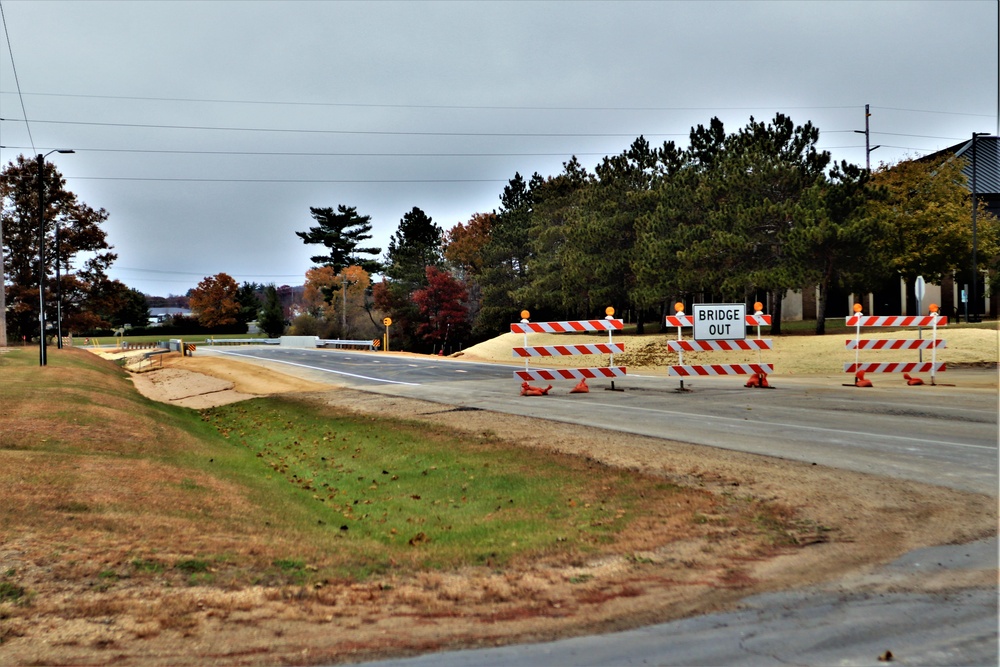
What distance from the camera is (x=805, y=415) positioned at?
46.8 ft

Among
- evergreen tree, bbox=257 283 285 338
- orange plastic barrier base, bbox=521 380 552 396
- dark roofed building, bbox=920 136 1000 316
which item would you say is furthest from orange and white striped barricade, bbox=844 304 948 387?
evergreen tree, bbox=257 283 285 338

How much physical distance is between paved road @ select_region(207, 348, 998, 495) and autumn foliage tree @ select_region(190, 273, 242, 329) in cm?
10314

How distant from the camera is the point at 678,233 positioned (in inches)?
1655

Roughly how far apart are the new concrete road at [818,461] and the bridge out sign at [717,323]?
140cm

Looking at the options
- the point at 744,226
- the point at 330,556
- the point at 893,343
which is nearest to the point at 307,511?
the point at 330,556

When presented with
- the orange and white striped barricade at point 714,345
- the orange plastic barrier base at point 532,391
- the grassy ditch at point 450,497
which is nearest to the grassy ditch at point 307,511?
the grassy ditch at point 450,497

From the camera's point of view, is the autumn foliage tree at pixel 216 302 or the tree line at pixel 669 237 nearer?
the tree line at pixel 669 237

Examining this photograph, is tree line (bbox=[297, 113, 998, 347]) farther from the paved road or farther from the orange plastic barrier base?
the orange plastic barrier base

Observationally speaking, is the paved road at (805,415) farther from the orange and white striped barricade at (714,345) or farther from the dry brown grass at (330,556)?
the dry brown grass at (330,556)

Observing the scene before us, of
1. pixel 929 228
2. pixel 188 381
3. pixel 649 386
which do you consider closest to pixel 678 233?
pixel 929 228

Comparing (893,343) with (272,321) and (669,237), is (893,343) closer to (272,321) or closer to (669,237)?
(669,237)

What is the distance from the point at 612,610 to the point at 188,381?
31423mm

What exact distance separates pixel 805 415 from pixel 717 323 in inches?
213

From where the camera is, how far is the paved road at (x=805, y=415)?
32.2ft
